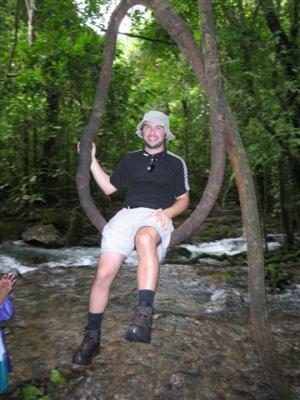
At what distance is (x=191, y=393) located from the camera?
352 cm

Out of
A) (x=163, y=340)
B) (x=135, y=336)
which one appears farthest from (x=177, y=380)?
(x=135, y=336)

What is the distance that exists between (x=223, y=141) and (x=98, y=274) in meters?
1.35

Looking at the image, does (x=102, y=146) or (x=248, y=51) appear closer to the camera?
(x=248, y=51)

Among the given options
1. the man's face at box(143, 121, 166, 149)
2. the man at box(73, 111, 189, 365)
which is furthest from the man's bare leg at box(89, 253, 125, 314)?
the man's face at box(143, 121, 166, 149)

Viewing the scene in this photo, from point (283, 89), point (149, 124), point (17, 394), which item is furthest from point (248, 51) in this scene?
point (17, 394)

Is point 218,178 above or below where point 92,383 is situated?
above

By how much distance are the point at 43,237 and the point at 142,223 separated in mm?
6974

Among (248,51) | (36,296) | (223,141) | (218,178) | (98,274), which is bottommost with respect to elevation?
(36,296)

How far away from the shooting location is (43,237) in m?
10.0

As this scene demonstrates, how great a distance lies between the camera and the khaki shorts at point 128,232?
3.40m

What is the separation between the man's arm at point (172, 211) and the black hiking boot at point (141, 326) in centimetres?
63

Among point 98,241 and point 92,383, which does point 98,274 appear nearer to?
point 92,383

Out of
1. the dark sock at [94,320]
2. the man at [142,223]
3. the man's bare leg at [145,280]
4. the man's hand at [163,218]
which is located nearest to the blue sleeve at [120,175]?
the man at [142,223]

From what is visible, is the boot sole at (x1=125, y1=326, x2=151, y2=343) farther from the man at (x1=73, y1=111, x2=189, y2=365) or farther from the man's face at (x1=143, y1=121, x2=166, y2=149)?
the man's face at (x1=143, y1=121, x2=166, y2=149)
